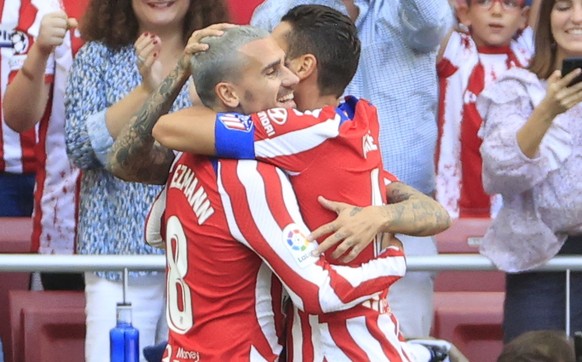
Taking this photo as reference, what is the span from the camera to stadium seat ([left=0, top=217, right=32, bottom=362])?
556 centimetres

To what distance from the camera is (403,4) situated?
508 centimetres

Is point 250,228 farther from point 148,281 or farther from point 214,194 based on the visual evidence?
point 148,281

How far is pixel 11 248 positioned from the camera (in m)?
5.63

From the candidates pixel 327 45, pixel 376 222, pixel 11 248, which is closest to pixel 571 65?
pixel 327 45

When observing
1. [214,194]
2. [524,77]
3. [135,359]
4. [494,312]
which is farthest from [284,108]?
[494,312]

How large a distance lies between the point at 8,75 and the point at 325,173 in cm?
263

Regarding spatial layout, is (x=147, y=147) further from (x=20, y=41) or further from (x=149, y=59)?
(x=20, y=41)

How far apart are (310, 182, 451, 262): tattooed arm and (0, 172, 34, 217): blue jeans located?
7.84ft

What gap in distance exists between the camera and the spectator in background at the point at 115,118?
4.86 m

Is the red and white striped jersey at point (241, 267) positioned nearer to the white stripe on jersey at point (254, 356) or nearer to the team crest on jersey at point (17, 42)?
the white stripe on jersey at point (254, 356)

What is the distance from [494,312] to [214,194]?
2344mm

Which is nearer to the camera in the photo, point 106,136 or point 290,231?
point 290,231

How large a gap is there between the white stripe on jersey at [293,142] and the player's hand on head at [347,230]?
0.13 meters

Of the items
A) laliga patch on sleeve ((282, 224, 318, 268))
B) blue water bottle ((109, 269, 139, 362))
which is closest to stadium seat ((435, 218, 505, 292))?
blue water bottle ((109, 269, 139, 362))
